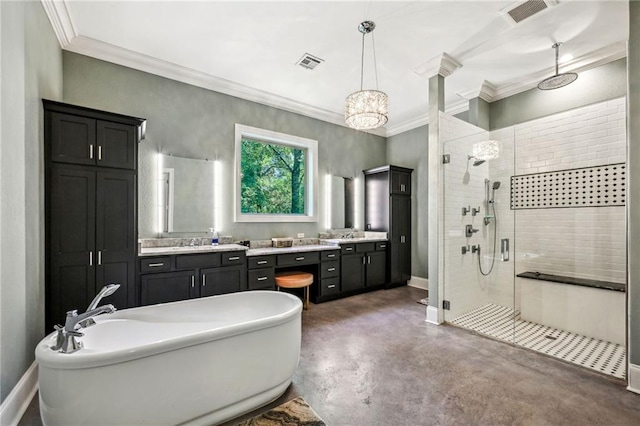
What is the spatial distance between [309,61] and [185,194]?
2.28 m

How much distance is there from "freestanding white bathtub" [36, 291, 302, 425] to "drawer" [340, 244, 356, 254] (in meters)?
2.19

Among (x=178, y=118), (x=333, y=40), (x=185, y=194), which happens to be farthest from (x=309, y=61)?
(x=185, y=194)

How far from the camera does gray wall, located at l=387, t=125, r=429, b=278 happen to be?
17.3 ft

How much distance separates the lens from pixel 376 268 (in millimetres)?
4953

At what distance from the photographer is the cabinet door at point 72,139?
7.97ft

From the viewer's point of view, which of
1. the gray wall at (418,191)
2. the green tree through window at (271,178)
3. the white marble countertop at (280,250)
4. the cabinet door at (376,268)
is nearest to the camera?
the white marble countertop at (280,250)

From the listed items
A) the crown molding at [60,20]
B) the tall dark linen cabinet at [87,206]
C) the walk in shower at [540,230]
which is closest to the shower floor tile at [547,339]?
the walk in shower at [540,230]

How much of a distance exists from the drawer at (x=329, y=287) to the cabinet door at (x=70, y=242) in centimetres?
271

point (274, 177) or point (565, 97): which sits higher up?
point (565, 97)

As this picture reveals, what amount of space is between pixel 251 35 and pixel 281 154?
1.98 meters

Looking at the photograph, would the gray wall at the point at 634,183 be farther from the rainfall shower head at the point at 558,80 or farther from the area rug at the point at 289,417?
the area rug at the point at 289,417

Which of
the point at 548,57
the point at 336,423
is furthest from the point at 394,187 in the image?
the point at 336,423

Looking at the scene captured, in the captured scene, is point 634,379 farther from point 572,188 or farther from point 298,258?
point 298,258

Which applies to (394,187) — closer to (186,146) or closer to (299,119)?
(299,119)
